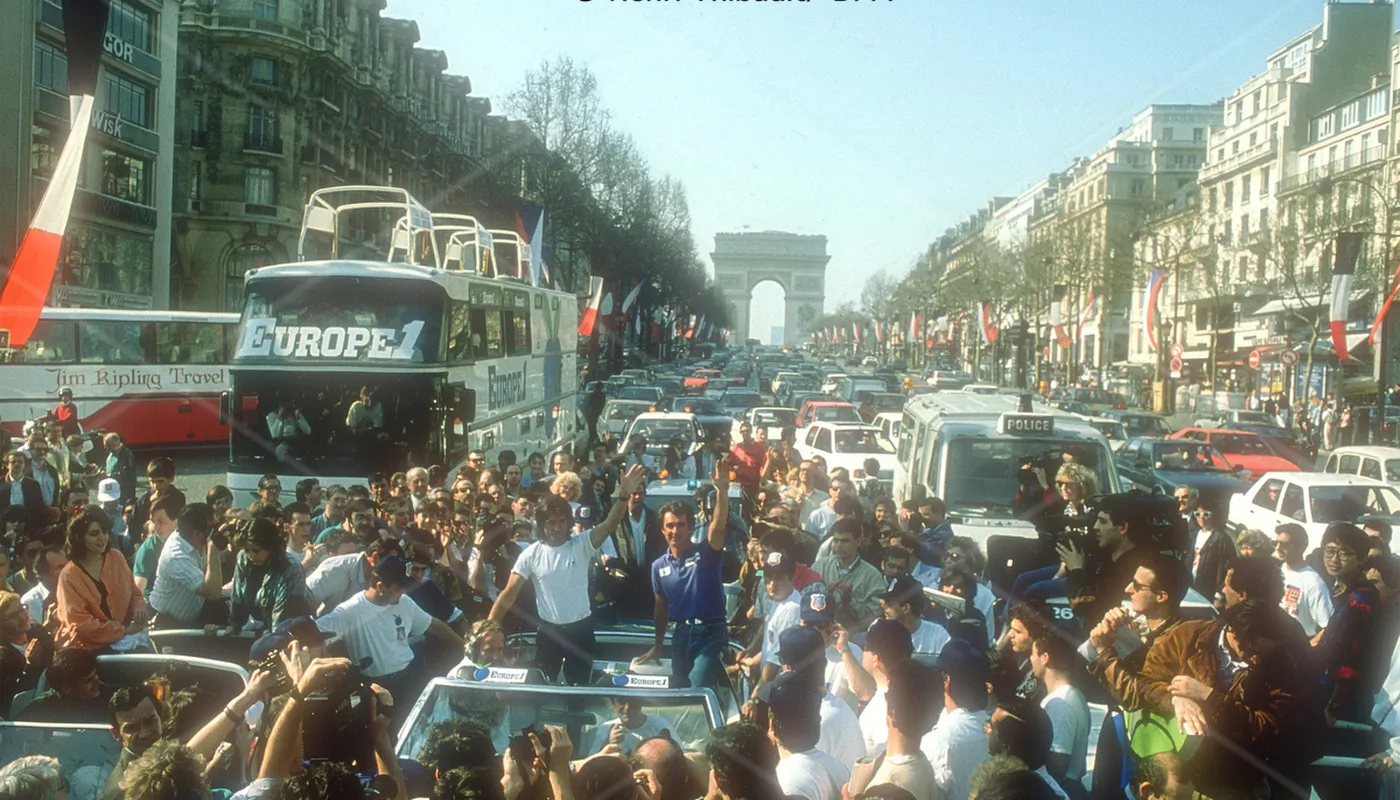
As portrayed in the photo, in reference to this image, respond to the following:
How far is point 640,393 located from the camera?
3550 centimetres

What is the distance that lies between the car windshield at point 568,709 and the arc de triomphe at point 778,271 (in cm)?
15661

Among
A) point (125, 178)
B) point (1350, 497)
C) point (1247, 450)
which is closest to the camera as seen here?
point (1350, 497)

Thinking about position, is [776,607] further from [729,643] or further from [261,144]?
[261,144]

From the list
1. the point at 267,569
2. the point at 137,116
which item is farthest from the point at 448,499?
the point at 137,116

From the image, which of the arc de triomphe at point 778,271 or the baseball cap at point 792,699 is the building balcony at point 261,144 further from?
the arc de triomphe at point 778,271

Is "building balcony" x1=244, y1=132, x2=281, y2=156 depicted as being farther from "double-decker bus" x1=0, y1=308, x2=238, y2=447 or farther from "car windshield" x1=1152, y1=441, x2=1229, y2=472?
"car windshield" x1=1152, y1=441, x2=1229, y2=472

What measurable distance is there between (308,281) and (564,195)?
117ft

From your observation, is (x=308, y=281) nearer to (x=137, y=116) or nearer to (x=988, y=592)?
(x=988, y=592)

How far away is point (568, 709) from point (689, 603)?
2394mm

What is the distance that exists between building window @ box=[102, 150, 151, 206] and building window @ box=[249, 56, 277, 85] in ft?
22.3

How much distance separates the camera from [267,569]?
23.2 feet

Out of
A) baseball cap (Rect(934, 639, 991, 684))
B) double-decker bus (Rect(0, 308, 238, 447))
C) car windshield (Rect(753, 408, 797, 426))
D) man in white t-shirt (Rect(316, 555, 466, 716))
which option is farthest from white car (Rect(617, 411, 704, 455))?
baseball cap (Rect(934, 639, 991, 684))

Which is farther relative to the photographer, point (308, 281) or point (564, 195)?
point (564, 195)

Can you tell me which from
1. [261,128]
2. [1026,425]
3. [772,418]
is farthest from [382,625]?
[261,128]
